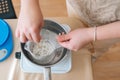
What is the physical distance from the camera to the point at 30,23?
63cm

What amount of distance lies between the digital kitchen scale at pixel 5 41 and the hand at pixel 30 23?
0.09 metres

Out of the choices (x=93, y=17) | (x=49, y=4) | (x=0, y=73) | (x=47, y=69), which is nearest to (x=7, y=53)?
(x=0, y=73)

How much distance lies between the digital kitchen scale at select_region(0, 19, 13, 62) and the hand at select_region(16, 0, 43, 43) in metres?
0.09

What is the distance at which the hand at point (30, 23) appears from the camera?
0.63 metres

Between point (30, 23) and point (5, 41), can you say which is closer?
point (30, 23)

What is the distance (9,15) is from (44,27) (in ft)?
0.71

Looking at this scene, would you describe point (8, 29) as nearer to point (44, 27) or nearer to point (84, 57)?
point (44, 27)

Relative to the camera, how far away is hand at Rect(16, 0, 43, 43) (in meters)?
0.63

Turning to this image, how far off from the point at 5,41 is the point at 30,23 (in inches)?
5.5

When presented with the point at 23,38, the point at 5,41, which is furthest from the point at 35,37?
the point at 5,41

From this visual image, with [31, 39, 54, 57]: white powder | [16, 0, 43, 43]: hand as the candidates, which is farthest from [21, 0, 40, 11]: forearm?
[31, 39, 54, 57]: white powder

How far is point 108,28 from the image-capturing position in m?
0.67

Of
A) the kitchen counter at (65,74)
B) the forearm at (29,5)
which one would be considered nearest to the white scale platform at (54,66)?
the kitchen counter at (65,74)

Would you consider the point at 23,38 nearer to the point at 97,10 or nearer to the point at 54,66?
the point at 54,66
